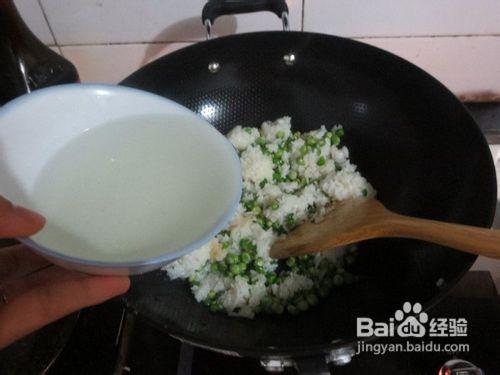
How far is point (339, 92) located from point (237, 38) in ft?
1.28

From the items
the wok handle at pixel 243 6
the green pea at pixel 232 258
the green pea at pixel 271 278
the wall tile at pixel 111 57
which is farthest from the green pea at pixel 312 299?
the wall tile at pixel 111 57

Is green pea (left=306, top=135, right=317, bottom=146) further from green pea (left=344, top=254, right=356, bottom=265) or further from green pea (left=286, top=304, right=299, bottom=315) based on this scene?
green pea (left=286, top=304, right=299, bottom=315)

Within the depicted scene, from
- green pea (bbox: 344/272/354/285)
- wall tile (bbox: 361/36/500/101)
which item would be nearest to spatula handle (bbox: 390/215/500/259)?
green pea (bbox: 344/272/354/285)

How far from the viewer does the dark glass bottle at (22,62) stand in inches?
53.2

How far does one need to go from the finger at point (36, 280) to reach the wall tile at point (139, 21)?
85cm

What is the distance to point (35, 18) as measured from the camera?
154 centimetres

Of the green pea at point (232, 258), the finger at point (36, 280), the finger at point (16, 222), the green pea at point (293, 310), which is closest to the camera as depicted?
the finger at point (16, 222)

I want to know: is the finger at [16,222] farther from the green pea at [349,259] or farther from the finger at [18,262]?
the green pea at [349,259]

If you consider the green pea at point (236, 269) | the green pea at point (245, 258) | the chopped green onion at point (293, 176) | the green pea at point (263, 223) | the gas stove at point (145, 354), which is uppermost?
the chopped green onion at point (293, 176)

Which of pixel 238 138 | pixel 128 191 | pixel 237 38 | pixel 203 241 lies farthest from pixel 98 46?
pixel 203 241

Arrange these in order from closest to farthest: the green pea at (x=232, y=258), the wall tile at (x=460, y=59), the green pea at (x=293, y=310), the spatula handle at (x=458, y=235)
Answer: the spatula handle at (x=458, y=235)
the green pea at (x=293, y=310)
the green pea at (x=232, y=258)
the wall tile at (x=460, y=59)

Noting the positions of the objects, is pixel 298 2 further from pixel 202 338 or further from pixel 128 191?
pixel 202 338

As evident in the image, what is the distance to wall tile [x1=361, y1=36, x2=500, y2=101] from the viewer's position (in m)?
1.59

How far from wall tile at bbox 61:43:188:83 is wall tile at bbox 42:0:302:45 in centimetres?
3
